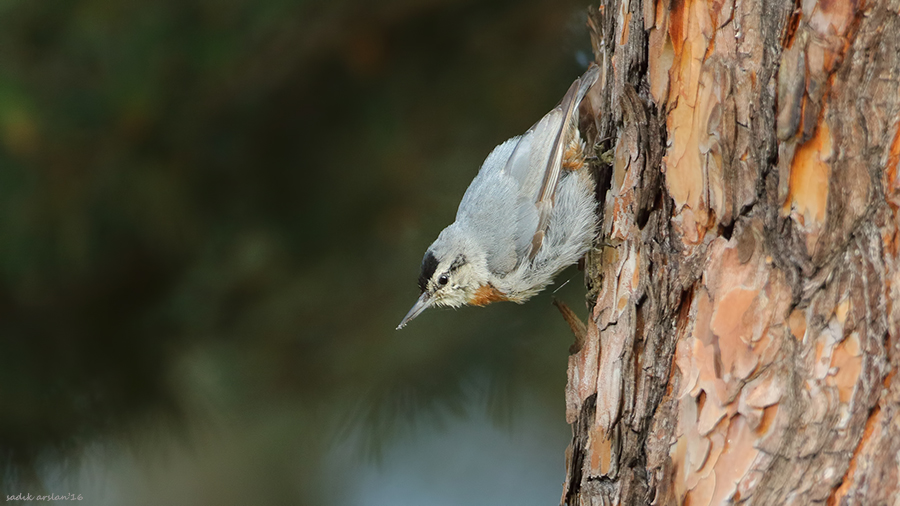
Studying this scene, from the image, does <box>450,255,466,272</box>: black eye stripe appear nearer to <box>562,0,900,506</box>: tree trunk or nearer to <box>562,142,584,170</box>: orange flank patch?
<box>562,142,584,170</box>: orange flank patch

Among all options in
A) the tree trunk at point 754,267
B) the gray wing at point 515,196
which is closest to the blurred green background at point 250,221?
the gray wing at point 515,196

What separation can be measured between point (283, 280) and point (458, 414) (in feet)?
1.97

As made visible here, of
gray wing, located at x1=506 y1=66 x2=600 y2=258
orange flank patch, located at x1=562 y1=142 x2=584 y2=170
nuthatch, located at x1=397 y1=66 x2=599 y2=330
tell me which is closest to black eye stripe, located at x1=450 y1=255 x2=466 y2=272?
nuthatch, located at x1=397 y1=66 x2=599 y2=330

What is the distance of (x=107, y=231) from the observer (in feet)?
5.14

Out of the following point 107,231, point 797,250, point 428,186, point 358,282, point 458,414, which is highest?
point 107,231

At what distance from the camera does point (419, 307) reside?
1709 millimetres

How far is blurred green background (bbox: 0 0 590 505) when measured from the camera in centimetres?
148

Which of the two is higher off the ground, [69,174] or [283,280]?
[69,174]

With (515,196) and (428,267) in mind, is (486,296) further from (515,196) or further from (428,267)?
(515,196)

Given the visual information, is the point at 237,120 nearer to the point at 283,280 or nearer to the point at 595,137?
the point at 283,280

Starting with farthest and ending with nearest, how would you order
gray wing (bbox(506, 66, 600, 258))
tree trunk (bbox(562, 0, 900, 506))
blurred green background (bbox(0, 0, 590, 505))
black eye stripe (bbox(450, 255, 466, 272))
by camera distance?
black eye stripe (bbox(450, 255, 466, 272))
gray wing (bbox(506, 66, 600, 258))
blurred green background (bbox(0, 0, 590, 505))
tree trunk (bbox(562, 0, 900, 506))

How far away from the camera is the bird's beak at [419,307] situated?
1.70 meters

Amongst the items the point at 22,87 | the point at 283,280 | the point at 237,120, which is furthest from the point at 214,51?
the point at 283,280

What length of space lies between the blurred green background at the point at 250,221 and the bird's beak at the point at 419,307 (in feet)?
0.31
